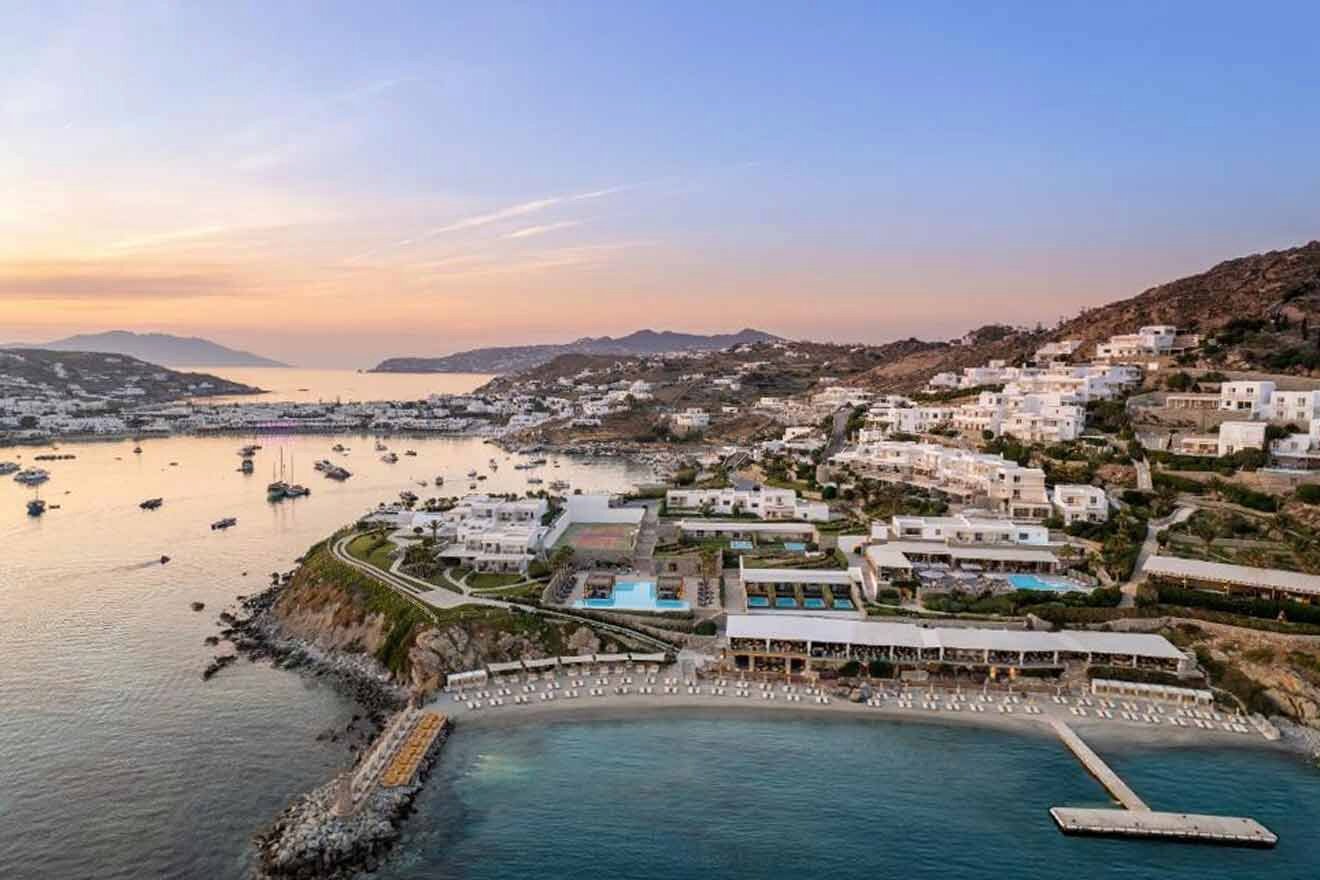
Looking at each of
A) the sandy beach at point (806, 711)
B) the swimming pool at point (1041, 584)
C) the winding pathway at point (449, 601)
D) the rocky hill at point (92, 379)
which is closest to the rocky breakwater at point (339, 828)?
the sandy beach at point (806, 711)

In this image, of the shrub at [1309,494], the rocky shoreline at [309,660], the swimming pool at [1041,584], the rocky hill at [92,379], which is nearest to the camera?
Result: the rocky shoreline at [309,660]

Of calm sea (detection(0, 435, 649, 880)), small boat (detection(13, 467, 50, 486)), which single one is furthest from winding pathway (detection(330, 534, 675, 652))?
small boat (detection(13, 467, 50, 486))

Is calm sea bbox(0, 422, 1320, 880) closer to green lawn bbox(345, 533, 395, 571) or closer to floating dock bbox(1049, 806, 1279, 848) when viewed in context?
floating dock bbox(1049, 806, 1279, 848)

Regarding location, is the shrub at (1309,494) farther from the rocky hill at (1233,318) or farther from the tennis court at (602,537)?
the tennis court at (602,537)

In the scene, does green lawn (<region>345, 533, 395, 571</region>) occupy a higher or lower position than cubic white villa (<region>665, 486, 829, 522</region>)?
lower

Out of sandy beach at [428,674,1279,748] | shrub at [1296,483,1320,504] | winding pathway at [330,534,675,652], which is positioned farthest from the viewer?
shrub at [1296,483,1320,504]

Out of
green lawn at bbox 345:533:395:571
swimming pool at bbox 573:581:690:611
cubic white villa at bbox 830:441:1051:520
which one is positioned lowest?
swimming pool at bbox 573:581:690:611

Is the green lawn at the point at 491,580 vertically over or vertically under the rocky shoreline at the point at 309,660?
over
